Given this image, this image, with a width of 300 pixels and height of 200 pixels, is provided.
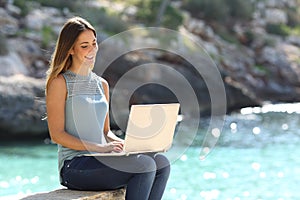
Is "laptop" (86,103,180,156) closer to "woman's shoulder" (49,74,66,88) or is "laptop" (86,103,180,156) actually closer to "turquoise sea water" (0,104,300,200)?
"woman's shoulder" (49,74,66,88)

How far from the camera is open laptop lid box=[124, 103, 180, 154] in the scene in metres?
3.31

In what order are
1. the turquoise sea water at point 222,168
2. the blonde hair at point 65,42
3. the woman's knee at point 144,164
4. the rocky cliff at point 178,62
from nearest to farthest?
the woman's knee at point 144,164, the blonde hair at point 65,42, the turquoise sea water at point 222,168, the rocky cliff at point 178,62

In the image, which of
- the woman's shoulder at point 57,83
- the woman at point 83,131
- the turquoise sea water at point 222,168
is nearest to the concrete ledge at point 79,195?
the woman at point 83,131

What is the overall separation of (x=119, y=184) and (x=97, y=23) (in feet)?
47.1

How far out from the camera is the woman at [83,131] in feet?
10.9

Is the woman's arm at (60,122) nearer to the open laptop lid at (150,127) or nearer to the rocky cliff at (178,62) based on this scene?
the open laptop lid at (150,127)

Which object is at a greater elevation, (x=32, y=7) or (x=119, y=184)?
(x=32, y=7)

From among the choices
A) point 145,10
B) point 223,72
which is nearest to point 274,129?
point 223,72

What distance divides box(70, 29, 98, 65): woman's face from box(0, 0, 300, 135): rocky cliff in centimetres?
704

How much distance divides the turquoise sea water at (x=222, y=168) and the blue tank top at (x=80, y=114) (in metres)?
3.38

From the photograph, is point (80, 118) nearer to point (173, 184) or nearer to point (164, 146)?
point (164, 146)

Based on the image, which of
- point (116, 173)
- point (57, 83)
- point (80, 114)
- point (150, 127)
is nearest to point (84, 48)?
point (57, 83)

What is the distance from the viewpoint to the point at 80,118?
3.42m

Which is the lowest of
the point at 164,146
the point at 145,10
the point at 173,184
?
the point at 173,184
